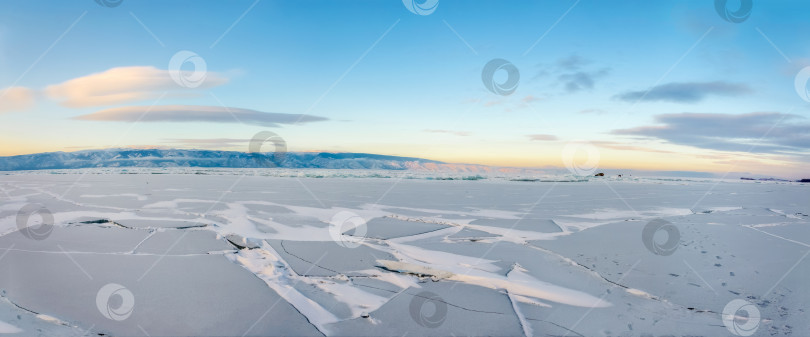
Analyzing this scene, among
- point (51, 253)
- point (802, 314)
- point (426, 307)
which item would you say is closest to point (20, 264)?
point (51, 253)

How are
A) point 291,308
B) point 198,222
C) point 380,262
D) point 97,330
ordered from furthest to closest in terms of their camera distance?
point 198,222
point 380,262
point 291,308
point 97,330

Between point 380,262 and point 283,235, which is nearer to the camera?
point 380,262

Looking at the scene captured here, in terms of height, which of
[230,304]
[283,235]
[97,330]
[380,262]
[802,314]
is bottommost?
[97,330]

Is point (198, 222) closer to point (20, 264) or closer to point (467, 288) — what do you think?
point (20, 264)

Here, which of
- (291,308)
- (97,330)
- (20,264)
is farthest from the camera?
(20,264)

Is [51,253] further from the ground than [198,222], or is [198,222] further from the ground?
[198,222]

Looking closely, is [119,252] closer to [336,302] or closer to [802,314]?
[336,302]
